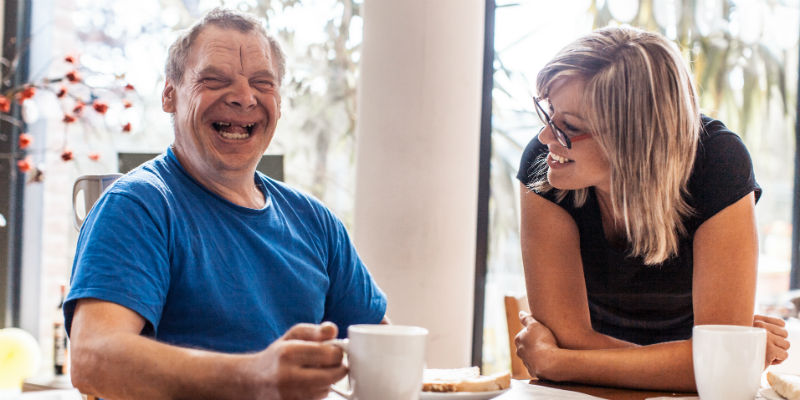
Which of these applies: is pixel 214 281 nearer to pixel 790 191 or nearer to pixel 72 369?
pixel 72 369

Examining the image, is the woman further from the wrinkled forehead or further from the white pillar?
the white pillar

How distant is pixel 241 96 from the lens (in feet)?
4.44

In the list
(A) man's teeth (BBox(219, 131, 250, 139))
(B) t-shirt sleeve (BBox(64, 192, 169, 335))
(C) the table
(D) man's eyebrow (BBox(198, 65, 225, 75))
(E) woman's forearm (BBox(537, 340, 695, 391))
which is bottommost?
(C) the table

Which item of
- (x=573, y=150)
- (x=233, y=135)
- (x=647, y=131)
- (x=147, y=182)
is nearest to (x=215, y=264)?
(x=147, y=182)

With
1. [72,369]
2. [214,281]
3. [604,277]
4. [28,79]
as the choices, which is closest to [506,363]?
[604,277]

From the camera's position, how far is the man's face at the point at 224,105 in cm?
132

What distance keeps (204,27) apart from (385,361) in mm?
855

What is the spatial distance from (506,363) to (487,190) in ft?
2.33

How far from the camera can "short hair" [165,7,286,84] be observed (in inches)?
→ 54.6

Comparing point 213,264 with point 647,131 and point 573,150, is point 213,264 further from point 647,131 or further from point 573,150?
point 647,131

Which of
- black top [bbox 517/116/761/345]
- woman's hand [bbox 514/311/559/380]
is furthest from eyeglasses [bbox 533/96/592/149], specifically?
woman's hand [bbox 514/311/559/380]

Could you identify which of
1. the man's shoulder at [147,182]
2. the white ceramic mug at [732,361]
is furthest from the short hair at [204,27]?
the white ceramic mug at [732,361]

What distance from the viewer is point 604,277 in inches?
57.0

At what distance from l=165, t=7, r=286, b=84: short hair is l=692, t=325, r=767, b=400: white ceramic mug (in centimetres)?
93
